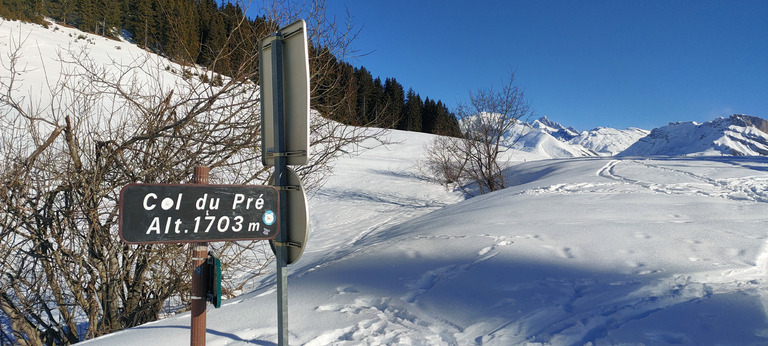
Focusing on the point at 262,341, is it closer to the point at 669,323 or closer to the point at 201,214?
the point at 201,214

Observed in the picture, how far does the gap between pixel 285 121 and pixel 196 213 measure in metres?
0.57

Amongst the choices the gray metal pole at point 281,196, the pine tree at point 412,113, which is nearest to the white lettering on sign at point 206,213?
the gray metal pole at point 281,196

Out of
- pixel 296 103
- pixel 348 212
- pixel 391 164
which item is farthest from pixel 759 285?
pixel 391 164

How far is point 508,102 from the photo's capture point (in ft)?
57.4

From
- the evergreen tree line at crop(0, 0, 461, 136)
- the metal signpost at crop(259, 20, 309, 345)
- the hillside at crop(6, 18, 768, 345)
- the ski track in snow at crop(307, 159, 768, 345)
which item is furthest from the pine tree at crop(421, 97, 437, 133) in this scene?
the metal signpost at crop(259, 20, 309, 345)

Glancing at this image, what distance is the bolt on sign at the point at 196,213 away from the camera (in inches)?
54.8

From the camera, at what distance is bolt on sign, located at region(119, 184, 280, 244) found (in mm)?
1393

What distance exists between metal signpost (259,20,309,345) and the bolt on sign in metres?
0.12

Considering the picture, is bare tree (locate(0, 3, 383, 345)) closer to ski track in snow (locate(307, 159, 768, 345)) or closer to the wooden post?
ski track in snow (locate(307, 159, 768, 345))

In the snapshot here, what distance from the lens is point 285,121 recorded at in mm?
1861

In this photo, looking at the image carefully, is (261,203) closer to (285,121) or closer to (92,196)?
(285,121)

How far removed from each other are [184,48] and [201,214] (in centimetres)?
435

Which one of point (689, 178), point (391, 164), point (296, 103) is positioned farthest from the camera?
point (391, 164)

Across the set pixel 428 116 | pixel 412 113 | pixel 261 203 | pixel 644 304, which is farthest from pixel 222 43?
pixel 428 116
